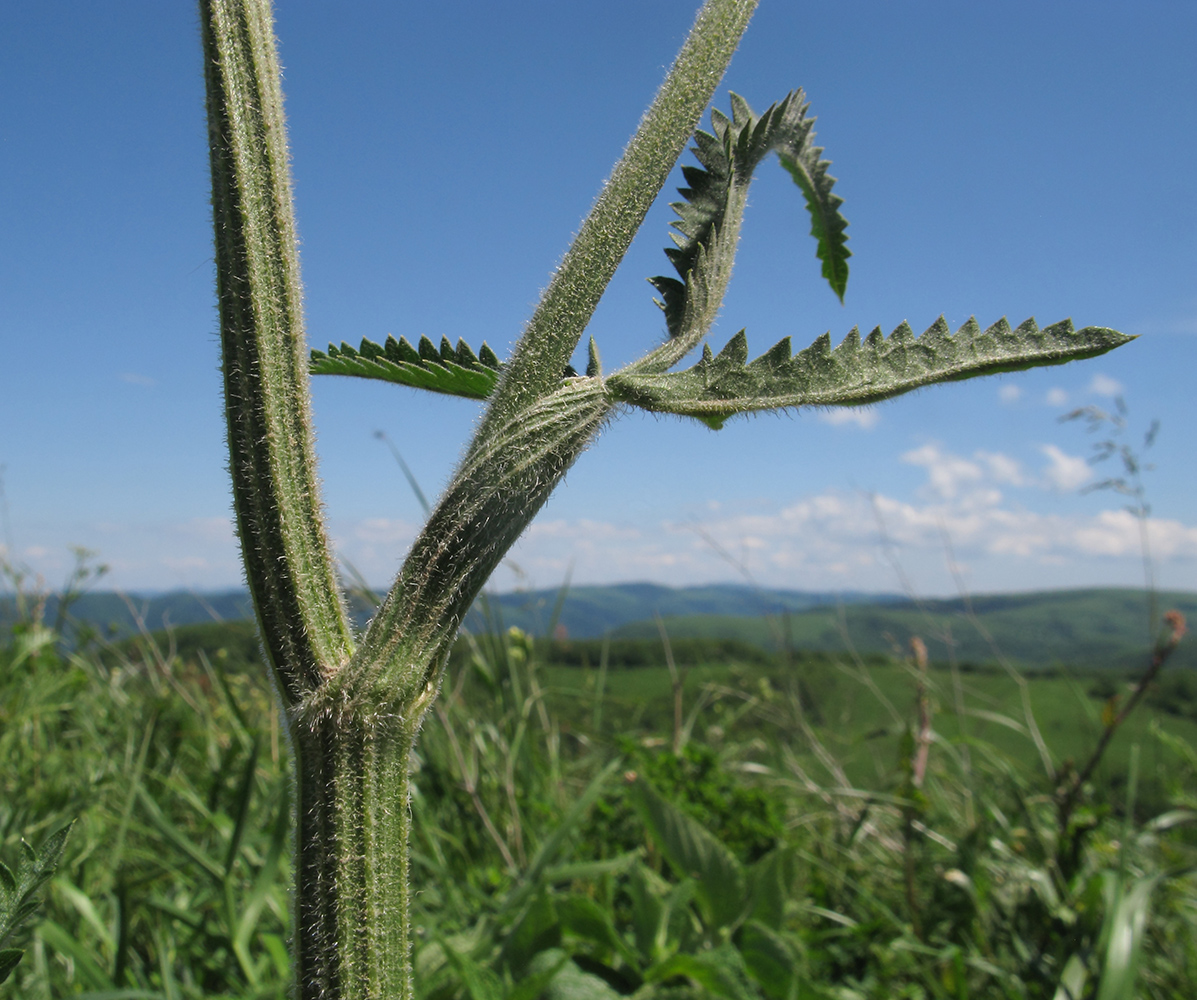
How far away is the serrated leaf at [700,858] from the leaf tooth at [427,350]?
64.7 inches

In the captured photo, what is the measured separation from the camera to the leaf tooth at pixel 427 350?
3.80 feet

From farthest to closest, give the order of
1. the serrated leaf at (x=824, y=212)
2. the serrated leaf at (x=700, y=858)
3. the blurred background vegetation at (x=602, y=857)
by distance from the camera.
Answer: the serrated leaf at (x=700, y=858) → the blurred background vegetation at (x=602, y=857) → the serrated leaf at (x=824, y=212)

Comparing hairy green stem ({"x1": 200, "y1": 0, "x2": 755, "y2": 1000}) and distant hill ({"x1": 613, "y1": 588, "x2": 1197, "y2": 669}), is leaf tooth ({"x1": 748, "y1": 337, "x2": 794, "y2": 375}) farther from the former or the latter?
distant hill ({"x1": 613, "y1": 588, "x2": 1197, "y2": 669})

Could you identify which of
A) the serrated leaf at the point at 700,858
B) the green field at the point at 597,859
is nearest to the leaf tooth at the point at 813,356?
the green field at the point at 597,859

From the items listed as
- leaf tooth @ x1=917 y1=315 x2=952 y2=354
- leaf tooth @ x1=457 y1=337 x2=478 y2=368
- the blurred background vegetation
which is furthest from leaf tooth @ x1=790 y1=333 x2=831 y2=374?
the blurred background vegetation

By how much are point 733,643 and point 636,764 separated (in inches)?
Result: 245

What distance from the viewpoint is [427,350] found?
1.17 meters

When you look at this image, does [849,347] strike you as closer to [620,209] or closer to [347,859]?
[620,209]

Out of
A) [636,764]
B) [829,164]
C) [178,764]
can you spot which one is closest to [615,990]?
[636,764]

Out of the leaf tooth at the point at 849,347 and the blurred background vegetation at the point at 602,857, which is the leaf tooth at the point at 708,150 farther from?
the blurred background vegetation at the point at 602,857

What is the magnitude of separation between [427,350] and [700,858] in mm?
1766

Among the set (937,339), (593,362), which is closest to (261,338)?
(593,362)

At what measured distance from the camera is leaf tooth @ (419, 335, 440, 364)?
1.16m

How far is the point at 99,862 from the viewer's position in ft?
8.41
